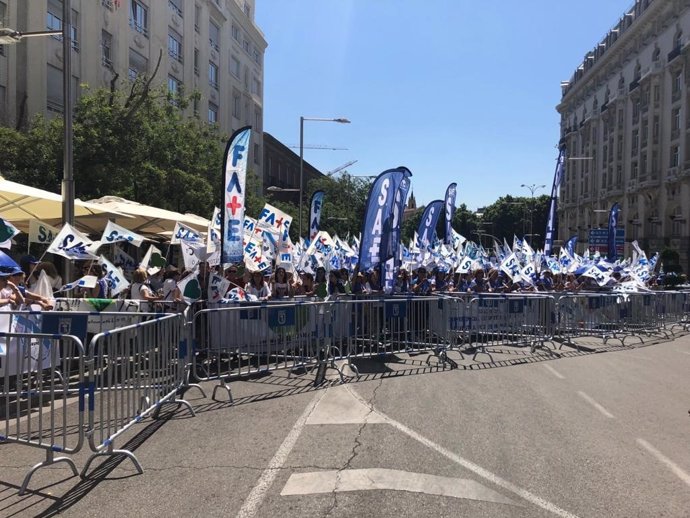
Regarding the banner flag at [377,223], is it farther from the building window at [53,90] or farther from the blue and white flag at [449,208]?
the building window at [53,90]

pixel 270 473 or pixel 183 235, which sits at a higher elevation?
pixel 183 235

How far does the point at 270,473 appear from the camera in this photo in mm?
4754

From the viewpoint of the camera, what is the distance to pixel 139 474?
4.71 meters

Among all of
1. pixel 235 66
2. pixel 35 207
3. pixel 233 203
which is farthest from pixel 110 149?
pixel 235 66

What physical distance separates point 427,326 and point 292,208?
31.4m

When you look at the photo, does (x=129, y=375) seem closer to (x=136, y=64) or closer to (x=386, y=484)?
(x=386, y=484)

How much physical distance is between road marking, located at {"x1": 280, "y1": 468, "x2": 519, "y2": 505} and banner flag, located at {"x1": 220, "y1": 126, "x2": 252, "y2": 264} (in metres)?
6.01

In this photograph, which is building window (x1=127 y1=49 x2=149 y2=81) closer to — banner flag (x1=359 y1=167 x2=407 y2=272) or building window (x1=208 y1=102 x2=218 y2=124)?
building window (x1=208 y1=102 x2=218 y2=124)

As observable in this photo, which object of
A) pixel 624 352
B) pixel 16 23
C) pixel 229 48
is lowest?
pixel 624 352

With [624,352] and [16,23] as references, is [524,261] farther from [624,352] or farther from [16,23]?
[16,23]

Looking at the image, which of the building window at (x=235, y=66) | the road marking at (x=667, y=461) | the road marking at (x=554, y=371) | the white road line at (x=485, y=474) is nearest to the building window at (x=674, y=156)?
the building window at (x=235, y=66)

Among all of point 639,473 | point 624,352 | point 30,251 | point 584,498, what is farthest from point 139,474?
point 30,251

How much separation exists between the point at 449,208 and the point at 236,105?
31743 millimetres

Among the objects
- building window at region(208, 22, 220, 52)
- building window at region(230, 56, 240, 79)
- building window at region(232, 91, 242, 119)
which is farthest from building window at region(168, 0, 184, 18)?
building window at region(232, 91, 242, 119)
